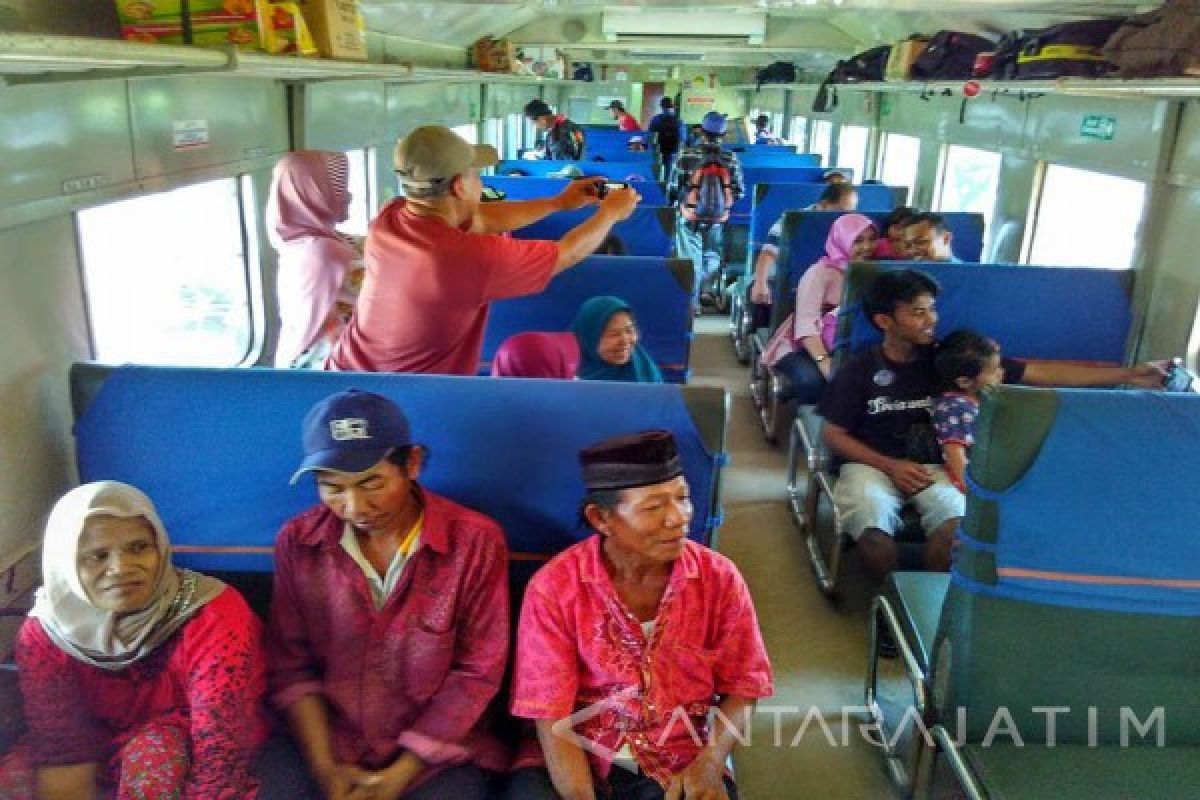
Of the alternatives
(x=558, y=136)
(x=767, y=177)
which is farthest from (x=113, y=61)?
(x=767, y=177)

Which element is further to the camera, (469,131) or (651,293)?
(469,131)

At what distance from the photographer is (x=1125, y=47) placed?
129 inches

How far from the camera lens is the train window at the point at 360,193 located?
6.23m

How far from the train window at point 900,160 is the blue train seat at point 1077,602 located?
6440 mm

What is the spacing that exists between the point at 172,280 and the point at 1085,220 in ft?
15.7

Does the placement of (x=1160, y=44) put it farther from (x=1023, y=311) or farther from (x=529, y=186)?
(x=529, y=186)

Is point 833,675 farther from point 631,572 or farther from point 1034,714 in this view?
point 631,572

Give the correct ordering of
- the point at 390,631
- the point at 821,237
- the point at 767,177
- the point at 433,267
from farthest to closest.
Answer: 1. the point at 767,177
2. the point at 821,237
3. the point at 433,267
4. the point at 390,631

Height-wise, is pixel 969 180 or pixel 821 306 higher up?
pixel 969 180

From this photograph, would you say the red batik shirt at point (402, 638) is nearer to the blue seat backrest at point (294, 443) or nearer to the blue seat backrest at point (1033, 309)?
the blue seat backrest at point (294, 443)

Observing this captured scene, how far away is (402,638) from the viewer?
83.9 inches

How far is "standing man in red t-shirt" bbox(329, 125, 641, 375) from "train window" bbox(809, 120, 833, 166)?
33.2ft

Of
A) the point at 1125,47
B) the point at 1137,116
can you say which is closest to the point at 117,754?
the point at 1125,47

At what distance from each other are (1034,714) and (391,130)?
587 centimetres
